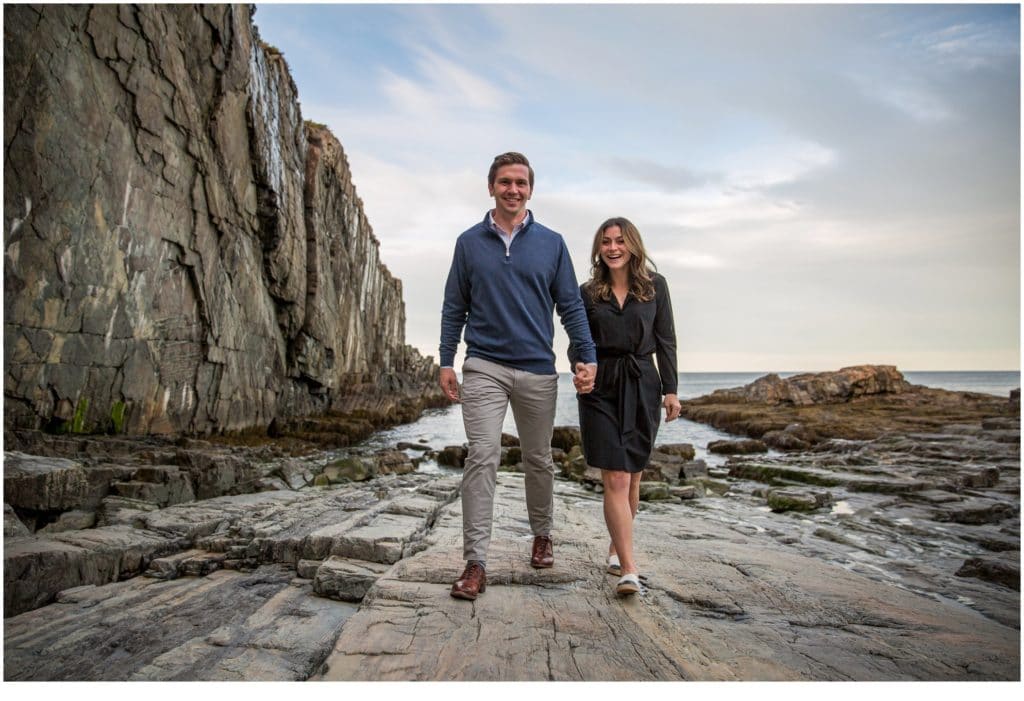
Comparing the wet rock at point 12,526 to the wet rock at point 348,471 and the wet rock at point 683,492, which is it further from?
the wet rock at point 683,492

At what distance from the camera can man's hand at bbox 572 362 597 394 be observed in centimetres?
430

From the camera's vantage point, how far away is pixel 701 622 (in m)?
3.78

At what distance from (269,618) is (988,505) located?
10.4m

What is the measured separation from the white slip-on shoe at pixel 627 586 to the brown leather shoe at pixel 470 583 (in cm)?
85

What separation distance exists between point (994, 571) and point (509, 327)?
545 cm

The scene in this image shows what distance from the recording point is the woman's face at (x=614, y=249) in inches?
179

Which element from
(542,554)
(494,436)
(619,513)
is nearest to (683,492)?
(542,554)

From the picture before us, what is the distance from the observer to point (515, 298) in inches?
173

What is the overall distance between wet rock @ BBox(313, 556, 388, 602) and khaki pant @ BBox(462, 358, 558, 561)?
0.89m

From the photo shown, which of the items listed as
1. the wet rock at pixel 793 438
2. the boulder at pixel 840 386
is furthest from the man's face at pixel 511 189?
the boulder at pixel 840 386

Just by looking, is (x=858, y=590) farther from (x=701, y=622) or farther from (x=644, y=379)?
(x=644, y=379)

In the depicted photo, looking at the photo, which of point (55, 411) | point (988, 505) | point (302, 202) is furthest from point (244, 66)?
point (988, 505)

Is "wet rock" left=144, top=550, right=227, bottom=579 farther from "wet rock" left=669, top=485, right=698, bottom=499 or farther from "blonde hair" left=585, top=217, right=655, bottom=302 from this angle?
"wet rock" left=669, top=485, right=698, bottom=499

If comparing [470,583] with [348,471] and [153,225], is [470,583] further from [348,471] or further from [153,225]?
[153,225]
